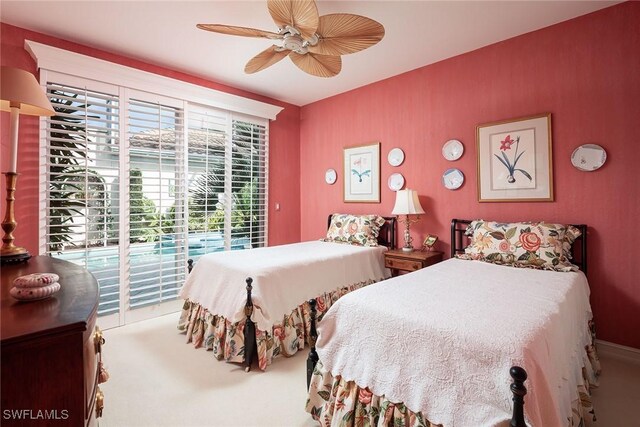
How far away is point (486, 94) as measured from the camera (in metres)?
3.14

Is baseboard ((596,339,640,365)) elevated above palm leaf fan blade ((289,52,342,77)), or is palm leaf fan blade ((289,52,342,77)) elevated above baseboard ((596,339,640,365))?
palm leaf fan blade ((289,52,342,77))

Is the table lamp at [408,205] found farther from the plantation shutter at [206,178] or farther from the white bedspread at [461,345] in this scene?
the plantation shutter at [206,178]

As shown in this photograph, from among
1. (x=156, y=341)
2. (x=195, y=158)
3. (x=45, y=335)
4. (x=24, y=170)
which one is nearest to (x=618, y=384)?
(x=45, y=335)

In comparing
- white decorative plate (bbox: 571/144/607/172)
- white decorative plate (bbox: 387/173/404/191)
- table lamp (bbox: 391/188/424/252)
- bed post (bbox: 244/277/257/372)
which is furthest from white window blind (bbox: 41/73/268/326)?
white decorative plate (bbox: 571/144/607/172)

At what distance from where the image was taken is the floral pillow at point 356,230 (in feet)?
12.3

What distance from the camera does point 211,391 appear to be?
7.07 feet

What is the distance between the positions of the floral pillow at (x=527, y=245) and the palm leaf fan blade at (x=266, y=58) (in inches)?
92.0

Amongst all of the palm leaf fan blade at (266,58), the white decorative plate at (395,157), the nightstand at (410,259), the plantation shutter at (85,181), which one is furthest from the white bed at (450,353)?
the plantation shutter at (85,181)

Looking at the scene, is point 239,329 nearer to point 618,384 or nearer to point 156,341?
point 156,341

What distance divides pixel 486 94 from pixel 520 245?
1.58m

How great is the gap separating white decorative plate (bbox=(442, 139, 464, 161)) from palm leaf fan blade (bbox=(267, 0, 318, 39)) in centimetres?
202

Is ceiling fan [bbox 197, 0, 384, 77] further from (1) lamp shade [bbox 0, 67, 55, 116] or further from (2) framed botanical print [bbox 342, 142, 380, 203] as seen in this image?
(2) framed botanical print [bbox 342, 142, 380, 203]

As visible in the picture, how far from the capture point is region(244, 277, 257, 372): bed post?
241 cm

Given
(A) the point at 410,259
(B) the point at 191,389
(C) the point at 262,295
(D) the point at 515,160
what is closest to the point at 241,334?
(C) the point at 262,295
